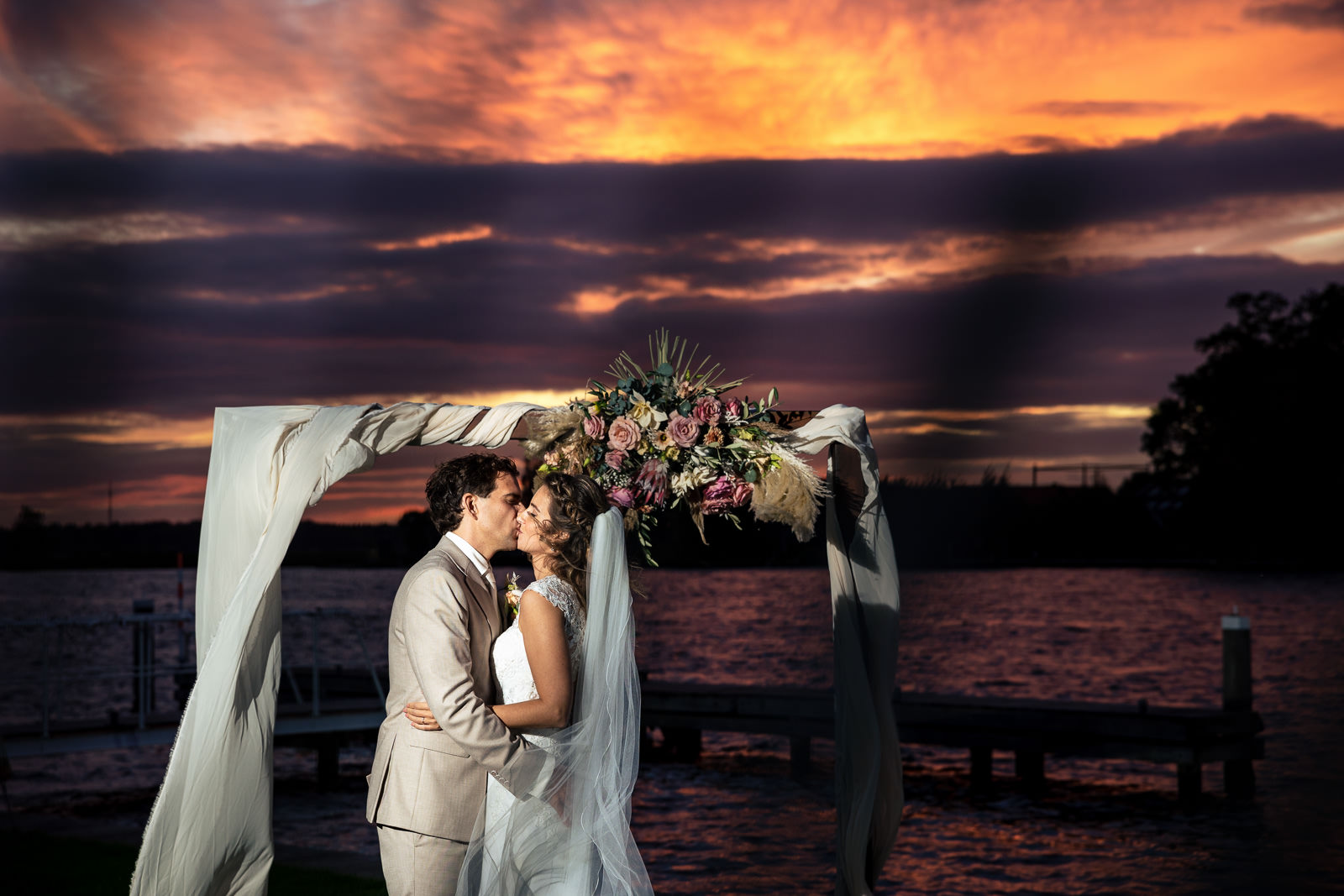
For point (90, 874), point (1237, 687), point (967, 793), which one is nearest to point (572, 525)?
point (90, 874)

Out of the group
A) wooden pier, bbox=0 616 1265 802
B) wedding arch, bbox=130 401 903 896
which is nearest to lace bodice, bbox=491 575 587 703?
wedding arch, bbox=130 401 903 896

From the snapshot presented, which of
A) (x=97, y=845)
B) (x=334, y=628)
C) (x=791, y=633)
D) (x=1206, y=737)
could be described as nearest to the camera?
(x=97, y=845)

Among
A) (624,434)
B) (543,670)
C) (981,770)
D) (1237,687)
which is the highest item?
(624,434)

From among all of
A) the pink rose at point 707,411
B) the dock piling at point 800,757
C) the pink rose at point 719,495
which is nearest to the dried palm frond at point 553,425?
the pink rose at point 707,411

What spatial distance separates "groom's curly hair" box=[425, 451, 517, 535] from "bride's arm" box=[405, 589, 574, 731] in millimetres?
433

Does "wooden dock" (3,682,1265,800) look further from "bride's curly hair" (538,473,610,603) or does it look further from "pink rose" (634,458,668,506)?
"bride's curly hair" (538,473,610,603)

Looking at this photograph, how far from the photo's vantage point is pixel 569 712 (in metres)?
4.43

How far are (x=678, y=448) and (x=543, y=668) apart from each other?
1194mm

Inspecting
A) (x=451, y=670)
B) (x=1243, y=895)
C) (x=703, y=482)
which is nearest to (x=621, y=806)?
(x=451, y=670)

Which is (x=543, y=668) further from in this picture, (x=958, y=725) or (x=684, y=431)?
(x=958, y=725)

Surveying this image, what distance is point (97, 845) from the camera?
9.16 m

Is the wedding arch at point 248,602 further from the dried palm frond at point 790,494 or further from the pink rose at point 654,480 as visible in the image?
the pink rose at point 654,480

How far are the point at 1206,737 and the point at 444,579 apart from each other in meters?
11.8

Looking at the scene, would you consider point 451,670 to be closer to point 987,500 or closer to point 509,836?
point 509,836
